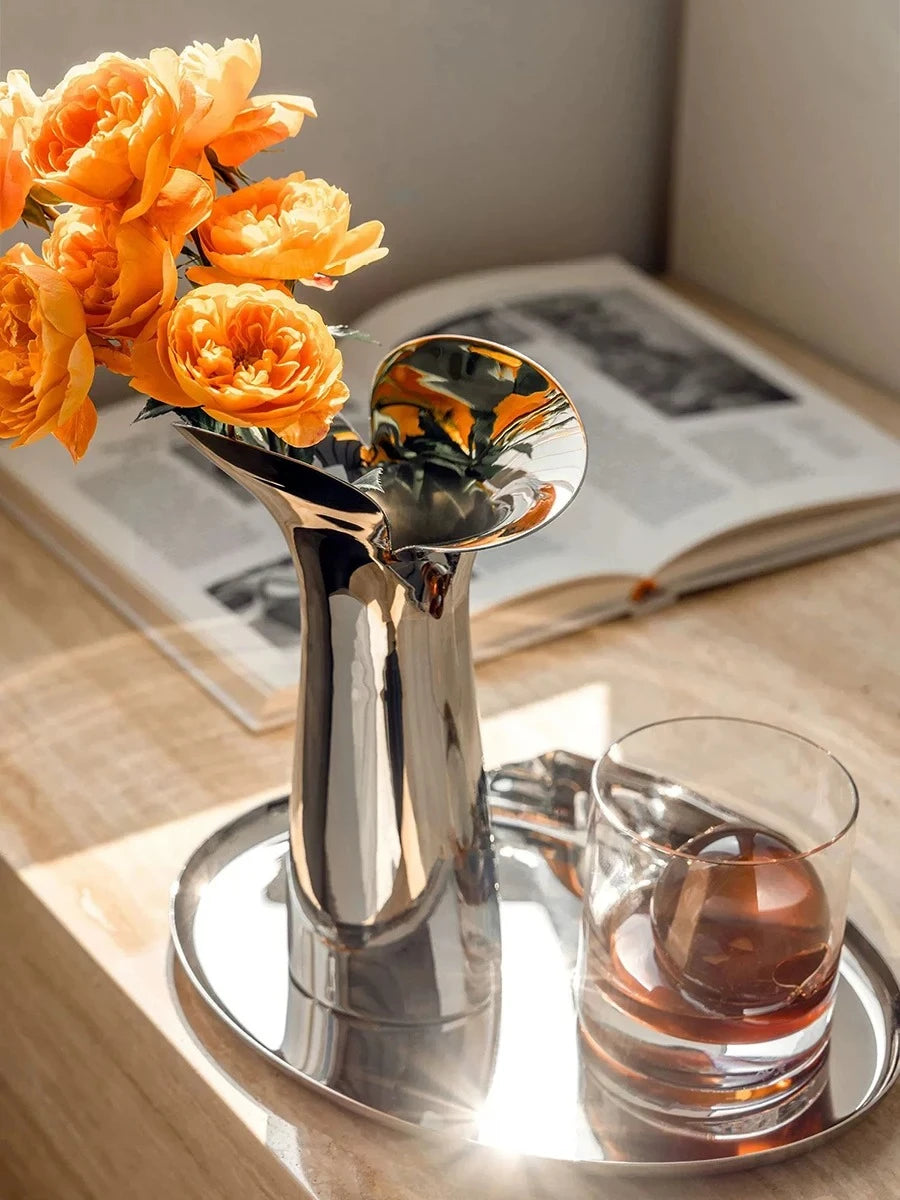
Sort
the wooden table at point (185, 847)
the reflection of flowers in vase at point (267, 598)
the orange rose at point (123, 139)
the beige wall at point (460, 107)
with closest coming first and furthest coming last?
the orange rose at point (123, 139)
the wooden table at point (185, 847)
the reflection of flowers in vase at point (267, 598)
the beige wall at point (460, 107)

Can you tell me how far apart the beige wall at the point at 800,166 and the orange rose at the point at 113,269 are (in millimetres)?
687

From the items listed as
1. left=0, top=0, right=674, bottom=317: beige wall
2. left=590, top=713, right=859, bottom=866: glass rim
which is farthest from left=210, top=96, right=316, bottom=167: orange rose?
left=0, top=0, right=674, bottom=317: beige wall

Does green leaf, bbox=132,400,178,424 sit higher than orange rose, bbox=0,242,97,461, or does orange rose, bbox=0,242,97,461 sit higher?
orange rose, bbox=0,242,97,461

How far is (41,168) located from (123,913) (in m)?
0.30

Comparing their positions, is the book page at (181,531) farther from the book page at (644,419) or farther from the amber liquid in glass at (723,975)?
the amber liquid in glass at (723,975)

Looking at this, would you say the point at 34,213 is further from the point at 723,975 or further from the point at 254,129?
the point at 723,975

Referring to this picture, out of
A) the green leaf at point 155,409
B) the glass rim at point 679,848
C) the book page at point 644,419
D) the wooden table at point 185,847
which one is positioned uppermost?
the green leaf at point 155,409

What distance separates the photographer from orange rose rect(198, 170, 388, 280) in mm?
405

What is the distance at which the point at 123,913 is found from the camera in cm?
59

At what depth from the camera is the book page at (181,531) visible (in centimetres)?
75

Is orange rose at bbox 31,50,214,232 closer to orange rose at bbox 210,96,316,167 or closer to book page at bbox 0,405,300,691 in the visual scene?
orange rose at bbox 210,96,316,167

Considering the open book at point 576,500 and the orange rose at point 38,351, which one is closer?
the orange rose at point 38,351

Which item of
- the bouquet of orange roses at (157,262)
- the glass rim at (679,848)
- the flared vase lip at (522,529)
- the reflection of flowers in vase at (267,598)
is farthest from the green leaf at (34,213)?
the reflection of flowers in vase at (267,598)

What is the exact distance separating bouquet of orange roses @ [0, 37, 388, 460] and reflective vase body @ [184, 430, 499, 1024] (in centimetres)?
4
